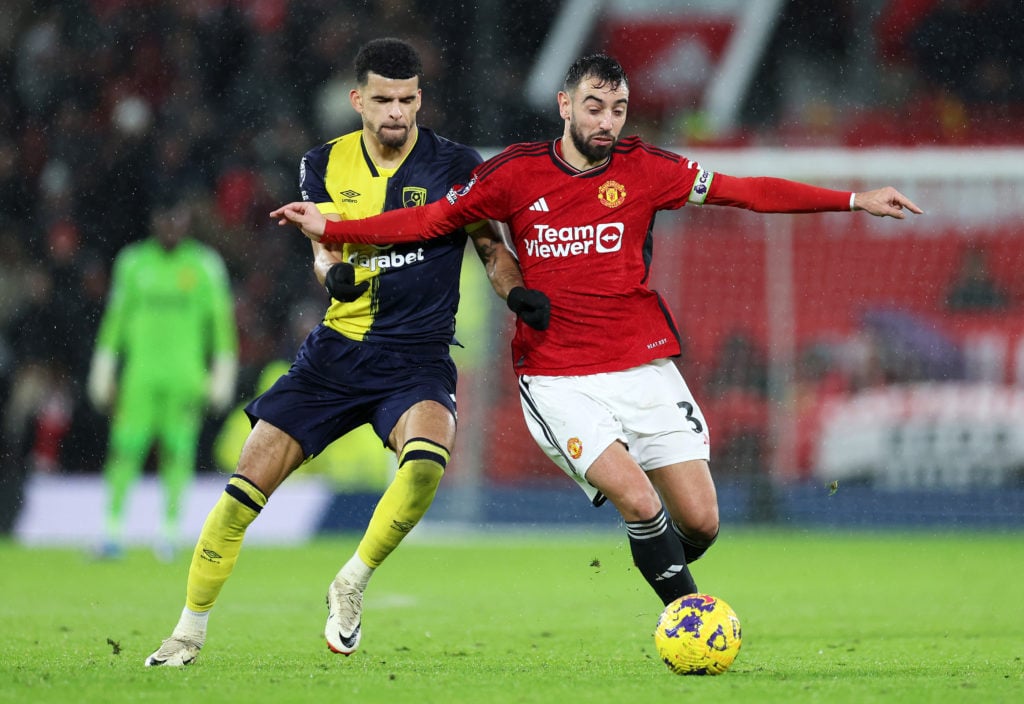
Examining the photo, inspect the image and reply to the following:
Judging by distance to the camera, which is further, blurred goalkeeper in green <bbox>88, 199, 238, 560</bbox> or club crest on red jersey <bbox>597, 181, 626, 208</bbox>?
blurred goalkeeper in green <bbox>88, 199, 238, 560</bbox>

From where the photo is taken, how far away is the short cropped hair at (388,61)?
6184 millimetres

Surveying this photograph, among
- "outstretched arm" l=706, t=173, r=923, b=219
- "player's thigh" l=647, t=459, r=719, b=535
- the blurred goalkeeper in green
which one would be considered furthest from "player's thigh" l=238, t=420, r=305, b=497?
the blurred goalkeeper in green

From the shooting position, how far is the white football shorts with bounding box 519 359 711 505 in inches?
238

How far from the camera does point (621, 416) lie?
6113 mm

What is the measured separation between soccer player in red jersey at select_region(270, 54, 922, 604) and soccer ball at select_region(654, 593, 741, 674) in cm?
51

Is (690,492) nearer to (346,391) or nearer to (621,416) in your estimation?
(621,416)

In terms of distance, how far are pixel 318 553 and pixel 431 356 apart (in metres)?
6.61

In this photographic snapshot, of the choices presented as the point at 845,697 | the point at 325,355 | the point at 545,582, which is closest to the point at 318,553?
the point at 545,582

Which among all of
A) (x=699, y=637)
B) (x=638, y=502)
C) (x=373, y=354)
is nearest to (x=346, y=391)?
(x=373, y=354)

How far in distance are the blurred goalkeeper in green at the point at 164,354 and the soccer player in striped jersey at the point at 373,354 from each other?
19.0 ft

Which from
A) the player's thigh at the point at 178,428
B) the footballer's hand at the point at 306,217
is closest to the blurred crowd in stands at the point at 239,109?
the player's thigh at the point at 178,428

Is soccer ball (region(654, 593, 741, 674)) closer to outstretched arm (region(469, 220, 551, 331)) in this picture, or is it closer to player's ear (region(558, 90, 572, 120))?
outstretched arm (region(469, 220, 551, 331))

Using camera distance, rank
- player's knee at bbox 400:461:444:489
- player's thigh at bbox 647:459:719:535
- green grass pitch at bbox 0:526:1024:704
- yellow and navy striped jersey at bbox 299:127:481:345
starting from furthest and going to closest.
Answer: yellow and navy striped jersey at bbox 299:127:481:345 → player's thigh at bbox 647:459:719:535 → player's knee at bbox 400:461:444:489 → green grass pitch at bbox 0:526:1024:704

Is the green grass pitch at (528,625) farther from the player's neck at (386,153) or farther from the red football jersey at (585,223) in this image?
the player's neck at (386,153)
